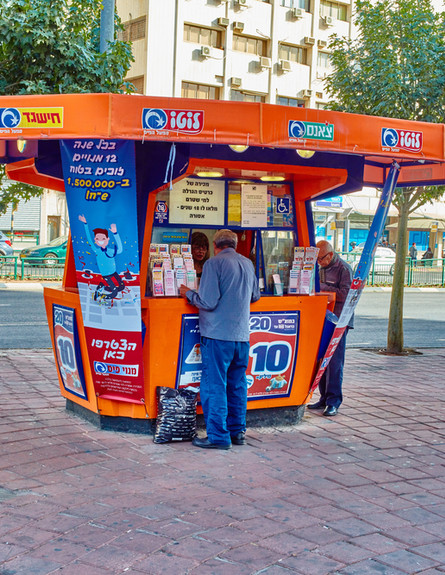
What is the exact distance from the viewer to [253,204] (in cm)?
673

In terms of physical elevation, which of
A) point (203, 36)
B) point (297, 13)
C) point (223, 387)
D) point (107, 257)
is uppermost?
point (297, 13)

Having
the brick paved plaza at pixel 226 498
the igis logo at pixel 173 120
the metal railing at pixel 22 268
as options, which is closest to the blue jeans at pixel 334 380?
the brick paved plaza at pixel 226 498

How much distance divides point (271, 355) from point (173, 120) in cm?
231

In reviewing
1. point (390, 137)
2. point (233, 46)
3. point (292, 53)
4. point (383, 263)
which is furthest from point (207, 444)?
point (292, 53)

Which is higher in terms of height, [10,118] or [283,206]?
[10,118]

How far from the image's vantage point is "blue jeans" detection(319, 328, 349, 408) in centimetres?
719

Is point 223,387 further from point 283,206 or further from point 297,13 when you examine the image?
point 297,13

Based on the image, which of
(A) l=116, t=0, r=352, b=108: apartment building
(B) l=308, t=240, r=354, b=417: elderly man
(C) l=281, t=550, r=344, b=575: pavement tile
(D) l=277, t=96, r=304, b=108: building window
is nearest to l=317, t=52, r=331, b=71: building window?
(A) l=116, t=0, r=352, b=108: apartment building

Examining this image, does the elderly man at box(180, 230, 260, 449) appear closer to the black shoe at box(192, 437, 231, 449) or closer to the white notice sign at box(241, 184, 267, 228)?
the black shoe at box(192, 437, 231, 449)

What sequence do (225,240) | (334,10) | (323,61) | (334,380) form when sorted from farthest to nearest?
(334,10) → (323,61) → (334,380) → (225,240)

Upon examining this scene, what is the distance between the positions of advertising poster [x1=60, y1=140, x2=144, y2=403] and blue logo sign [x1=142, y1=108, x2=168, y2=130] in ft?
1.93

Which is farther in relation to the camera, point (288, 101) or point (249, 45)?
point (288, 101)

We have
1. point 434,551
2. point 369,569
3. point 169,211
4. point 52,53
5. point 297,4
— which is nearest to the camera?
point 369,569

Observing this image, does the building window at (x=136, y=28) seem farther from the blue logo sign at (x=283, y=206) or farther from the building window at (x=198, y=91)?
the blue logo sign at (x=283, y=206)
